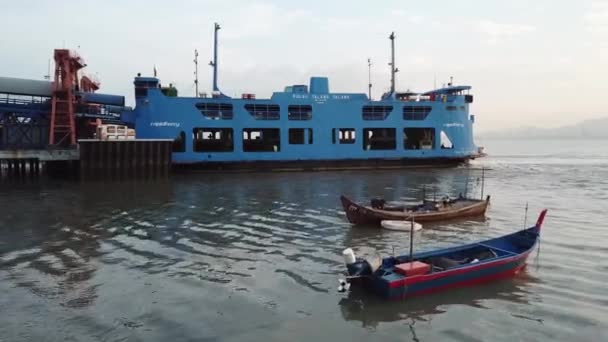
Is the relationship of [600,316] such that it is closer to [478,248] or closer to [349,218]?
[478,248]

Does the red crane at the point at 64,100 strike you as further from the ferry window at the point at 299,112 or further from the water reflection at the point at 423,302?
the water reflection at the point at 423,302

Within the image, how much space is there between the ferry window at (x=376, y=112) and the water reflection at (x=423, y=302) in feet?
109

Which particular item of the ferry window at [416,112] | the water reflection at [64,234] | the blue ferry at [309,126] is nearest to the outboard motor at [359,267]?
the water reflection at [64,234]

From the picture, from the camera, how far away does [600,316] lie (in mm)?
9320

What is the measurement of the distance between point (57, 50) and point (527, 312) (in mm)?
38900

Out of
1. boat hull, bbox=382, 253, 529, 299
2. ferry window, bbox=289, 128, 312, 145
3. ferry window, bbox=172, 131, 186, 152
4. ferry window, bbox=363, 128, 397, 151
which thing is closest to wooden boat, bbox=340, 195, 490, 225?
boat hull, bbox=382, 253, 529, 299

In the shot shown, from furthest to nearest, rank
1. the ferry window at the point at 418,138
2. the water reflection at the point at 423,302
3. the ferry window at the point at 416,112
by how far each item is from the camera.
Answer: the ferry window at the point at 418,138, the ferry window at the point at 416,112, the water reflection at the point at 423,302

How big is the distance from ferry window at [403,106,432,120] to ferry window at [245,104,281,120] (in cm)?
1232

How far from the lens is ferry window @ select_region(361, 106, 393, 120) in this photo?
43812 millimetres

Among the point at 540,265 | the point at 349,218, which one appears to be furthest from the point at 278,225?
the point at 540,265

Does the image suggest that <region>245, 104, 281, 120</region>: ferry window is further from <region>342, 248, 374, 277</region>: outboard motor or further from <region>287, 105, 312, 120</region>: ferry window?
<region>342, 248, 374, 277</region>: outboard motor

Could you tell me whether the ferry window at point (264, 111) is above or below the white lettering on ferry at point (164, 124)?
above

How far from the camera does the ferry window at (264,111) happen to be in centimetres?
4099

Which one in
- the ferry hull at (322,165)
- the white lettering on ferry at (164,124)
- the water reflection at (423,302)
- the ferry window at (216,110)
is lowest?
the water reflection at (423,302)
